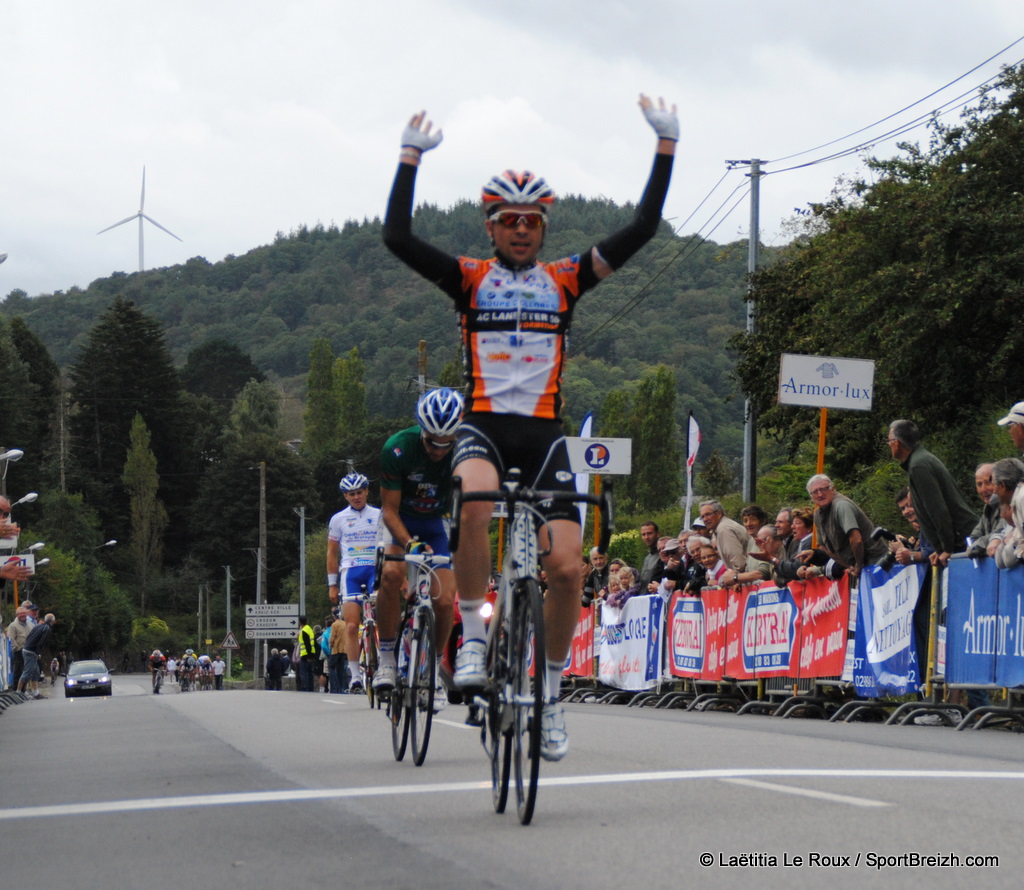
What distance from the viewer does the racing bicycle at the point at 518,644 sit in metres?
5.91

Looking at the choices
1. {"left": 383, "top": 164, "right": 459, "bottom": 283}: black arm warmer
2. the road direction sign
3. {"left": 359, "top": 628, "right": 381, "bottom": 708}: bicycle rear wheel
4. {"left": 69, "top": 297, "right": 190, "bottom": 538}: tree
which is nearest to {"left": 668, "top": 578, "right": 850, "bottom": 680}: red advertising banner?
{"left": 359, "top": 628, "right": 381, "bottom": 708}: bicycle rear wheel

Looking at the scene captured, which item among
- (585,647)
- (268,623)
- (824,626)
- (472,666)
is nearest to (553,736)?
(472,666)

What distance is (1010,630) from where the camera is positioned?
11906 millimetres

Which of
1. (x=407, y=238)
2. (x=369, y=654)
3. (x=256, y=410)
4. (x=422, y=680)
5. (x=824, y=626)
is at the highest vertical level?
(x=256, y=410)

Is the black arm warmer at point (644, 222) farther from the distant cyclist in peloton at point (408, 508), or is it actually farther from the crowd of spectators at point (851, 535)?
the crowd of spectators at point (851, 535)

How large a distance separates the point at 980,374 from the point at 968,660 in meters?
21.3

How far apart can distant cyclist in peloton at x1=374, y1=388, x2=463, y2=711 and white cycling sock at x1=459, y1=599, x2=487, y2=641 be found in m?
1.98

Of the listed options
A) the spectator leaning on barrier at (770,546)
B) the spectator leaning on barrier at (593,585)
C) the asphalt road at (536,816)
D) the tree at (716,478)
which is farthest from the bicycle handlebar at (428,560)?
the tree at (716,478)

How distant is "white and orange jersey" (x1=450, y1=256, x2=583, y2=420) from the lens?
667cm

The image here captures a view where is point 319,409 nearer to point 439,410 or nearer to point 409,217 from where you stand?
point 439,410

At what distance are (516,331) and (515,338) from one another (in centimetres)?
3

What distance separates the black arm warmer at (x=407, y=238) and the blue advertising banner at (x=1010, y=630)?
256 inches

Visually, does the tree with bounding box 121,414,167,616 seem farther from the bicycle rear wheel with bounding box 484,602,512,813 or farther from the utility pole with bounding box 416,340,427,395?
the bicycle rear wheel with bounding box 484,602,512,813

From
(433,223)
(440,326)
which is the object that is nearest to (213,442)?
(440,326)
